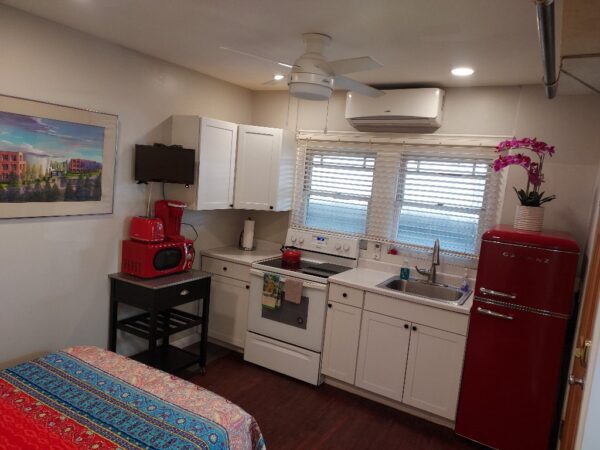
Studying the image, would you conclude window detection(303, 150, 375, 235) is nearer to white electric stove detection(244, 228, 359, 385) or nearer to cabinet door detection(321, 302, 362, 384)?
white electric stove detection(244, 228, 359, 385)

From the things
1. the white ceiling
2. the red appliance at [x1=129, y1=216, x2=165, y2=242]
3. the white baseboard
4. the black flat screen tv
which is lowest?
the white baseboard

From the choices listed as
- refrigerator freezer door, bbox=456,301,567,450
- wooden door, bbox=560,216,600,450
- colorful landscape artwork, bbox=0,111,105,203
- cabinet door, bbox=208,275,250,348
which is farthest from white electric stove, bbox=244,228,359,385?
wooden door, bbox=560,216,600,450

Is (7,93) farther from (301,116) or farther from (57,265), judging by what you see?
(301,116)

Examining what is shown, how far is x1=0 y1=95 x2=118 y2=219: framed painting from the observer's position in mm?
2584

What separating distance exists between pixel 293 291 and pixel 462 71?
2.06m

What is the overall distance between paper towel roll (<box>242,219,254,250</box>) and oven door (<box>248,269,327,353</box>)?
0.65 metres

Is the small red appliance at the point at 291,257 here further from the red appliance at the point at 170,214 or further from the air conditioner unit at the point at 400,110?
the air conditioner unit at the point at 400,110

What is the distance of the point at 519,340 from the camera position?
8.86 ft

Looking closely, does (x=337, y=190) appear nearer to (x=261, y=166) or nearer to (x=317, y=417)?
(x=261, y=166)

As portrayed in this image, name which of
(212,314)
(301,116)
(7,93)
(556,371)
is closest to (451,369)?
(556,371)

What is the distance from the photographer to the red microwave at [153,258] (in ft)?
10.6

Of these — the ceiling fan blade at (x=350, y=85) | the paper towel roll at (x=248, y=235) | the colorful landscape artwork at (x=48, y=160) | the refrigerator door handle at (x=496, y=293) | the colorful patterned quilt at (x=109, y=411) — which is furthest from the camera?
the paper towel roll at (x=248, y=235)

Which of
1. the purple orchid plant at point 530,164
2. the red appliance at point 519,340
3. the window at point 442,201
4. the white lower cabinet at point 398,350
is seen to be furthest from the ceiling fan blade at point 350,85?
the white lower cabinet at point 398,350

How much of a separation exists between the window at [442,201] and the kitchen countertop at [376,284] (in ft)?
1.35
